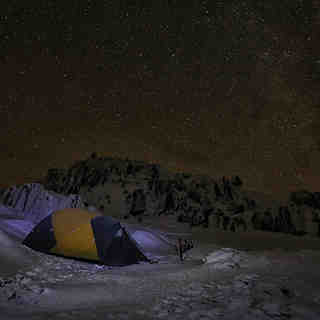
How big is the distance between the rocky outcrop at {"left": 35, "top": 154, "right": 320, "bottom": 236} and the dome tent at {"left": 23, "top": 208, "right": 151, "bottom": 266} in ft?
25.4

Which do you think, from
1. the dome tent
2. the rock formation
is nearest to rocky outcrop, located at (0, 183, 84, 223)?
the rock formation

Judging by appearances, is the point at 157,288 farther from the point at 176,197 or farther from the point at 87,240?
the point at 176,197

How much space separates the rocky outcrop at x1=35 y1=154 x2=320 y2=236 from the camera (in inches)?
625

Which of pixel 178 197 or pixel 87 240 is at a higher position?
pixel 178 197

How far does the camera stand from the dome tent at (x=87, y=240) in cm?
719

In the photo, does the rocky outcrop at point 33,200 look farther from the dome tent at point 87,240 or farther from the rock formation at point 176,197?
the dome tent at point 87,240

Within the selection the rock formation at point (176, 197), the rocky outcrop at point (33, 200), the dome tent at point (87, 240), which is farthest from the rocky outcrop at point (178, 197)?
the dome tent at point (87, 240)

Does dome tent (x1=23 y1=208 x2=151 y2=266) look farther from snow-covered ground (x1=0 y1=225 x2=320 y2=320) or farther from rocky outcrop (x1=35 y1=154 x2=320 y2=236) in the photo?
rocky outcrop (x1=35 y1=154 x2=320 y2=236)

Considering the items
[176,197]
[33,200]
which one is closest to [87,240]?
[33,200]

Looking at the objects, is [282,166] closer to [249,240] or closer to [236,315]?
[249,240]

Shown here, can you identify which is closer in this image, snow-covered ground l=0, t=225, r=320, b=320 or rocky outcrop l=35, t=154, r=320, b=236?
snow-covered ground l=0, t=225, r=320, b=320

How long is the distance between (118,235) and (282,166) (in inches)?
538

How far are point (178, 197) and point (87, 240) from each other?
10496 millimetres

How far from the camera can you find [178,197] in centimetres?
1759
